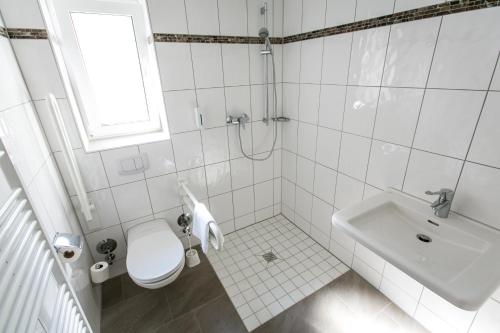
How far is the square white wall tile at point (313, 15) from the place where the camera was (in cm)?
166

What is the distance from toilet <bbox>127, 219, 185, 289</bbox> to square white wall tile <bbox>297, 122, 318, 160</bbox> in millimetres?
1262

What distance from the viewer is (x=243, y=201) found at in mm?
2420

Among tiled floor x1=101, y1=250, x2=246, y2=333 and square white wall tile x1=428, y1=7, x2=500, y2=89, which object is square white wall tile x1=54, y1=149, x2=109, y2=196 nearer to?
tiled floor x1=101, y1=250, x2=246, y2=333

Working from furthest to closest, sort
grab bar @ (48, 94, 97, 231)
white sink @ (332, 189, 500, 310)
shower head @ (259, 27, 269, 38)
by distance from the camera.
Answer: shower head @ (259, 27, 269, 38) < grab bar @ (48, 94, 97, 231) < white sink @ (332, 189, 500, 310)

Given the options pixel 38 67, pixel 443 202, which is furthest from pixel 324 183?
pixel 38 67

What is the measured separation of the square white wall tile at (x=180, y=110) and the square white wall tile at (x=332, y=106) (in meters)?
0.98

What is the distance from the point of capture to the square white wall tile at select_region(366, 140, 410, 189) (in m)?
1.42

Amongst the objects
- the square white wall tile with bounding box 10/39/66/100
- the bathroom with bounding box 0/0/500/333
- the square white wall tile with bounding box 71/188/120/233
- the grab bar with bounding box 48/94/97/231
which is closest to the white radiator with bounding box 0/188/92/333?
the bathroom with bounding box 0/0/500/333

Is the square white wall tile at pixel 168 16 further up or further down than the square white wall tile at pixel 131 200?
further up

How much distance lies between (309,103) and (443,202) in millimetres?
1139

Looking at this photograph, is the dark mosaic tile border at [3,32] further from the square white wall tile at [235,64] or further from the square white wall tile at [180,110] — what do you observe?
the square white wall tile at [235,64]

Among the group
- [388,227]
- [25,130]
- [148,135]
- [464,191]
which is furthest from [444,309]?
[25,130]

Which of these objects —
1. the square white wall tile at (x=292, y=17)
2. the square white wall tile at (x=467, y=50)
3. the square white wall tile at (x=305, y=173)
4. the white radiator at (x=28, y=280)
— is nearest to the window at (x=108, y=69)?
the white radiator at (x=28, y=280)

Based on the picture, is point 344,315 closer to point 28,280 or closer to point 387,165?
point 387,165
